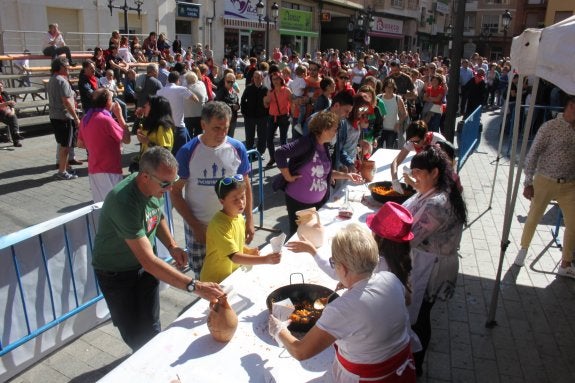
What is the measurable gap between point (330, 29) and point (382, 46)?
985 cm

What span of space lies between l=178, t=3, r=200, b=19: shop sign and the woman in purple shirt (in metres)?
22.2

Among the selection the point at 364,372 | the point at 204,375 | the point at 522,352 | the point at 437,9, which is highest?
the point at 437,9

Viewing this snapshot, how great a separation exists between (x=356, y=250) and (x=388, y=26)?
47.3 metres

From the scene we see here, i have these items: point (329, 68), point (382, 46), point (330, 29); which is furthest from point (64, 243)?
point (382, 46)

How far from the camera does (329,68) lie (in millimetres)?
16594

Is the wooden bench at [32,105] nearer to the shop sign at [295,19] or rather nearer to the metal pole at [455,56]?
the metal pole at [455,56]

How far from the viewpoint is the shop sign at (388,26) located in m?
43.3

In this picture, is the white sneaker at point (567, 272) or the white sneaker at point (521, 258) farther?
the white sneaker at point (521, 258)

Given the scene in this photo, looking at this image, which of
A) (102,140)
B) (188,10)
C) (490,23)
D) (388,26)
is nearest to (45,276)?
(102,140)

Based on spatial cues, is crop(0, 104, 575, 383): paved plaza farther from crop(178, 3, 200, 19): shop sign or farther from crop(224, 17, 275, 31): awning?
crop(224, 17, 275, 31): awning

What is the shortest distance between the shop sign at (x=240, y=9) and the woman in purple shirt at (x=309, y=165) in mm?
24529

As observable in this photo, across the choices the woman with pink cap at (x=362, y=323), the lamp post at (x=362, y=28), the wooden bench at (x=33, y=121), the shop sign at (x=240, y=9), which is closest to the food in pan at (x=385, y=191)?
the woman with pink cap at (x=362, y=323)

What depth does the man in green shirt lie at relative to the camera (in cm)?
269

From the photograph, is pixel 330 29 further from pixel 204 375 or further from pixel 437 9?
pixel 204 375
